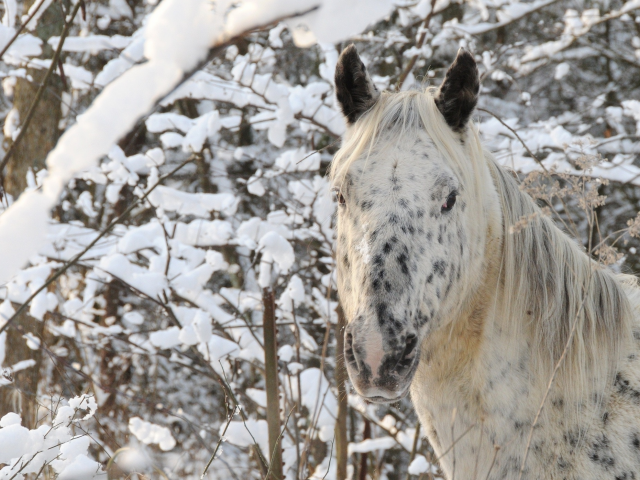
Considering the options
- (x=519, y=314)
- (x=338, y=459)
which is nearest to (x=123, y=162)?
(x=338, y=459)

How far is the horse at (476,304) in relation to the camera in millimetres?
1752

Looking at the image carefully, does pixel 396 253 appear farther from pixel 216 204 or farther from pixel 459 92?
pixel 216 204

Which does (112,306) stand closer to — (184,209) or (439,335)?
(184,209)

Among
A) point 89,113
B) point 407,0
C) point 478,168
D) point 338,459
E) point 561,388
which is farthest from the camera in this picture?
point 407,0

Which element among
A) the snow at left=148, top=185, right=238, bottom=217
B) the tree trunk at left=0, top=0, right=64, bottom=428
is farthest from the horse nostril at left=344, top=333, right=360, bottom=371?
the tree trunk at left=0, top=0, right=64, bottom=428

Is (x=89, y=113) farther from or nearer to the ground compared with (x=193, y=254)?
farther from the ground

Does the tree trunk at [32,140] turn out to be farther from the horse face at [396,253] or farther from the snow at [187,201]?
the horse face at [396,253]

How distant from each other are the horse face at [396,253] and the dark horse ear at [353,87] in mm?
298

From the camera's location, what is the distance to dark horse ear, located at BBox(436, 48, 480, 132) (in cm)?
203

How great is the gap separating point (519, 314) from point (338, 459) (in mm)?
2009

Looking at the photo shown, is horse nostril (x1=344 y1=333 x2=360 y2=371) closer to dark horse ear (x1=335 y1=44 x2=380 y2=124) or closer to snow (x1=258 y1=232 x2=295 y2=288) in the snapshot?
dark horse ear (x1=335 y1=44 x2=380 y2=124)

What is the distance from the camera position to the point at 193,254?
14.1 ft

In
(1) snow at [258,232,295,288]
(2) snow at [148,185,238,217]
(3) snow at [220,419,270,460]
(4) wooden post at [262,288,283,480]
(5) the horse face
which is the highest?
(5) the horse face

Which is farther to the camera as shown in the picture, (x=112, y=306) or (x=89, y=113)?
(x=112, y=306)
